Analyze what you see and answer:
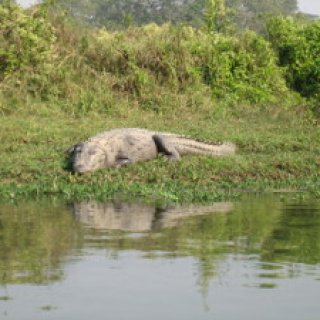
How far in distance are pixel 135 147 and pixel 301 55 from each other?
365 inches

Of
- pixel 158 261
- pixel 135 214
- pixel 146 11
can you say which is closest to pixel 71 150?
pixel 135 214

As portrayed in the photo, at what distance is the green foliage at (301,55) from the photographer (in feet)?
69.5

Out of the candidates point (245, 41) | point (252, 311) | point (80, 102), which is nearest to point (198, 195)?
point (252, 311)

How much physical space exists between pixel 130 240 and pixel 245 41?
13961 millimetres

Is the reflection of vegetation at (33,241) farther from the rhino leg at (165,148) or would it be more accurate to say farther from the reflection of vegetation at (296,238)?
the rhino leg at (165,148)

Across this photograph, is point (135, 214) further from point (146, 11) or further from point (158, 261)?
point (146, 11)

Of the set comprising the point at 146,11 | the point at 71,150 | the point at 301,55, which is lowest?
the point at 71,150

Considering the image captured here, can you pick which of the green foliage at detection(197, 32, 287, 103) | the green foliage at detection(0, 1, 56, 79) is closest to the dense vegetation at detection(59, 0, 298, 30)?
the green foliage at detection(197, 32, 287, 103)

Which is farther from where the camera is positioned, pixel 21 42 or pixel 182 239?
pixel 21 42

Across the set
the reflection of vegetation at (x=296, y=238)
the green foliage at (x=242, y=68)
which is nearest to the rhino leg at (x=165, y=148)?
the reflection of vegetation at (x=296, y=238)

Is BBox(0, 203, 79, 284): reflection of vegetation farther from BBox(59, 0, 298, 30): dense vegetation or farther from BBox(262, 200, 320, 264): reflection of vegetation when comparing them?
BBox(59, 0, 298, 30): dense vegetation

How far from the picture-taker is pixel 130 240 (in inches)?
301

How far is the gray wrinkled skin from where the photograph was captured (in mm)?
12453

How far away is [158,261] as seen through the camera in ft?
22.1
